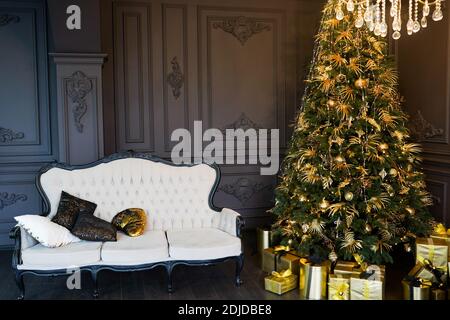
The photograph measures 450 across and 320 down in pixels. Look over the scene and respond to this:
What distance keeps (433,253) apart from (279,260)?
3.91 feet

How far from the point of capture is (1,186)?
16.0ft

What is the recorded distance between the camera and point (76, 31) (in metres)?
4.30

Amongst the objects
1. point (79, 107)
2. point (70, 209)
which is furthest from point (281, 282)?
point (79, 107)

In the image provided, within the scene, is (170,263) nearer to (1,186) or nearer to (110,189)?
(110,189)

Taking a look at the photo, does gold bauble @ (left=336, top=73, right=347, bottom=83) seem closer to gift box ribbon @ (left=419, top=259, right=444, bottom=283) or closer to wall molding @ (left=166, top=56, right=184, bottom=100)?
gift box ribbon @ (left=419, top=259, right=444, bottom=283)

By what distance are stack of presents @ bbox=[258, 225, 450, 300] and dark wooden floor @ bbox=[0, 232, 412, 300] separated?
126 mm

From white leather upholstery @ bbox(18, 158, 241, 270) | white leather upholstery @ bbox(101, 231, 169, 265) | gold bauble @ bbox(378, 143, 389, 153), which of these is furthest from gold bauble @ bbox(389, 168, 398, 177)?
white leather upholstery @ bbox(101, 231, 169, 265)

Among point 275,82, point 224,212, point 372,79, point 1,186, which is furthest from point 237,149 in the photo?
point 1,186

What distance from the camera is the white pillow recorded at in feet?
11.1

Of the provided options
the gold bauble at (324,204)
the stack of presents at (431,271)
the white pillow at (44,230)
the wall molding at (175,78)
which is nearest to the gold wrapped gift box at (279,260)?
the gold bauble at (324,204)

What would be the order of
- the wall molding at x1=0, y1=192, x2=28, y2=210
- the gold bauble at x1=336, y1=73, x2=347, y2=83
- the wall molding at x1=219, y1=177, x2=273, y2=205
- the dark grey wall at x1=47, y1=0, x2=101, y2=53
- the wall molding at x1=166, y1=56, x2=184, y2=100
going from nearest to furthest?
the gold bauble at x1=336, y1=73, x2=347, y2=83 < the dark grey wall at x1=47, y1=0, x2=101, y2=53 < the wall molding at x1=0, y1=192, x2=28, y2=210 < the wall molding at x1=166, y1=56, x2=184, y2=100 < the wall molding at x1=219, y1=177, x2=273, y2=205

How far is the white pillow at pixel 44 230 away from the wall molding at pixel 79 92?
4.20 feet

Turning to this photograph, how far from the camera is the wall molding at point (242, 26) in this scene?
5.33 m

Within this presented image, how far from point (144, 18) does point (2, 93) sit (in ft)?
5.58
